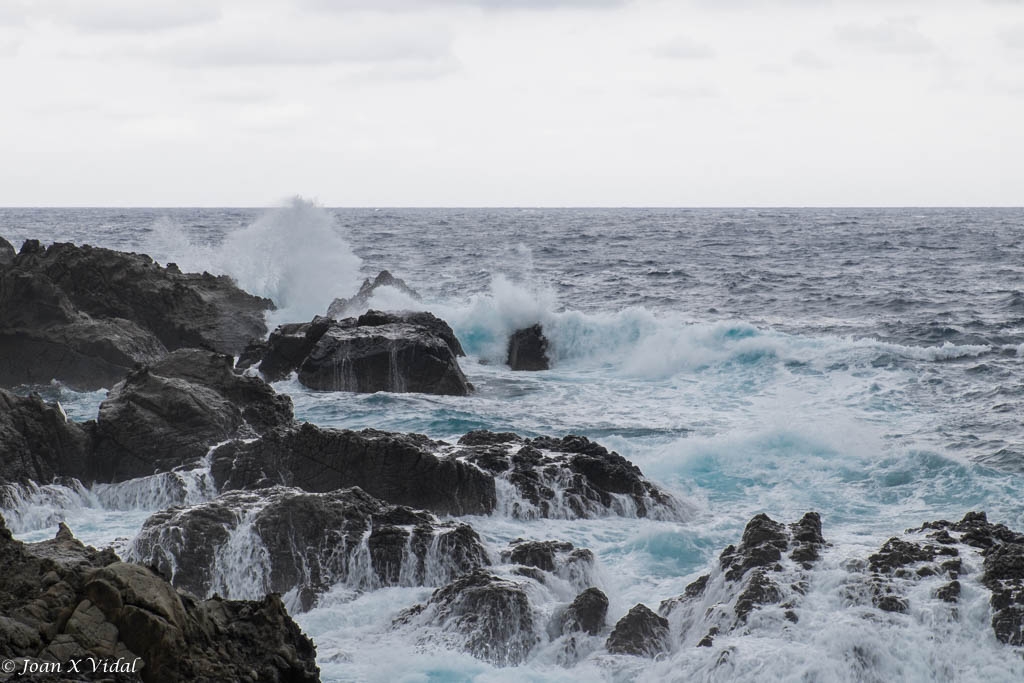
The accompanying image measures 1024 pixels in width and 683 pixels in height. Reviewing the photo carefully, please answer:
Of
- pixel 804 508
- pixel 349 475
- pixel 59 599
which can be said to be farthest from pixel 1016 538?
pixel 59 599

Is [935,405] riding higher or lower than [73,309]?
lower

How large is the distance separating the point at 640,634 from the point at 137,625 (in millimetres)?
4395

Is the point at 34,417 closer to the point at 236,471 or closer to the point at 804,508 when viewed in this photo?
the point at 236,471

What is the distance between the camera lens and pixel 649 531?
37.2 ft

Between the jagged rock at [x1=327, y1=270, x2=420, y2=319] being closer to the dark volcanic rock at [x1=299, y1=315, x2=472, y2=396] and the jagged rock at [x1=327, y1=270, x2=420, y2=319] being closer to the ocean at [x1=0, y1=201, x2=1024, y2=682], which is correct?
the ocean at [x1=0, y1=201, x2=1024, y2=682]

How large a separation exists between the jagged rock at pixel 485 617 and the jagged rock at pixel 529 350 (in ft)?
47.2

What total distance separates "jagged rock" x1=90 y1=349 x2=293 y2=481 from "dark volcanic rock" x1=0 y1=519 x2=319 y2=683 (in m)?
5.73

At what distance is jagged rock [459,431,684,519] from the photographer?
11977 millimetres

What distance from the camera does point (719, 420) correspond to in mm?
17438

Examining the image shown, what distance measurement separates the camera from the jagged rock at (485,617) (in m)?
8.46

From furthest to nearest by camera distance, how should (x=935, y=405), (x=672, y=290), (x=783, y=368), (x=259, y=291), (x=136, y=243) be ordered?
(x=136, y=243) → (x=672, y=290) → (x=259, y=291) → (x=783, y=368) → (x=935, y=405)

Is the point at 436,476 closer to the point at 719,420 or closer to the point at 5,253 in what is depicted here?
the point at 719,420

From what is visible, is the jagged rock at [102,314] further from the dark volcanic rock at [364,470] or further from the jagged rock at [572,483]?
the jagged rock at [572,483]

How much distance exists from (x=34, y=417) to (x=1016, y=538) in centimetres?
1147
